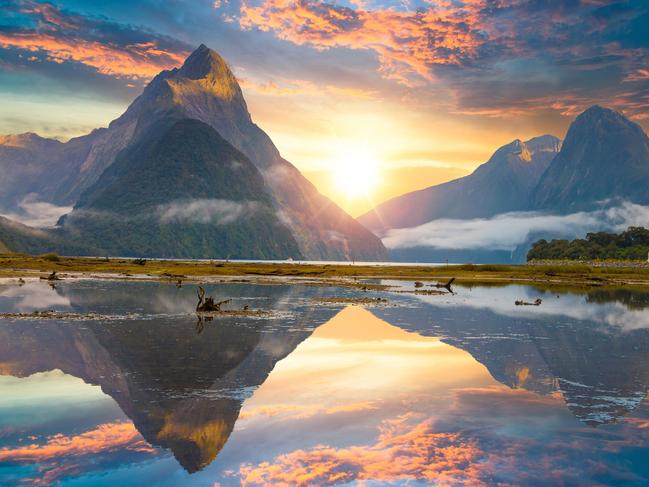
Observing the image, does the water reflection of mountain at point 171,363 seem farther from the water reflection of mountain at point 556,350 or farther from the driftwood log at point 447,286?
the driftwood log at point 447,286

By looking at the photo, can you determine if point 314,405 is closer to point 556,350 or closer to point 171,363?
point 171,363

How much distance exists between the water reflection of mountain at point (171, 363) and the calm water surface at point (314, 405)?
0.33 ft

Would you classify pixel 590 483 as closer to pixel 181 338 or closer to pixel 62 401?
pixel 62 401

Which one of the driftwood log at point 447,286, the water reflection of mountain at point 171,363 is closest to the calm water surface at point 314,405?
the water reflection of mountain at point 171,363

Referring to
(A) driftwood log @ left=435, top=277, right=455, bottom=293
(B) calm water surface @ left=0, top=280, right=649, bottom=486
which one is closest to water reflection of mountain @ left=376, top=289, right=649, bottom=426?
(B) calm water surface @ left=0, top=280, right=649, bottom=486

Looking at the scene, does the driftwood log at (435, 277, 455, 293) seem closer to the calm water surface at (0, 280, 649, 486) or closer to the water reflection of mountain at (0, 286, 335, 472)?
the calm water surface at (0, 280, 649, 486)

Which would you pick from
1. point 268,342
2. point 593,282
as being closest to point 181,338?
point 268,342

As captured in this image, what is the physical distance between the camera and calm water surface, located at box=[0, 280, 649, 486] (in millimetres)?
16891

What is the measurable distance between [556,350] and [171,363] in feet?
85.7

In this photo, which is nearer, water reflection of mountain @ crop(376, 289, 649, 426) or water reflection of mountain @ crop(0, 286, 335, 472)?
water reflection of mountain @ crop(0, 286, 335, 472)

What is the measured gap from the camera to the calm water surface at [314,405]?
1689cm

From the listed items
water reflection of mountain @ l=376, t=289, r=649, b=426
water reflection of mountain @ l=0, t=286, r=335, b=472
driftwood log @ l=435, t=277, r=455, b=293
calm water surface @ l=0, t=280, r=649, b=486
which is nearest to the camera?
calm water surface @ l=0, t=280, r=649, b=486

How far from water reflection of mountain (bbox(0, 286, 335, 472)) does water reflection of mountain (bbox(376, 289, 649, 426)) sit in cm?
1297

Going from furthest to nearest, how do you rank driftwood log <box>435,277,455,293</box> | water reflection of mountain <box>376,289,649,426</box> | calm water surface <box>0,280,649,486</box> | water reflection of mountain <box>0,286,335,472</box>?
driftwood log <box>435,277,455,293</box> → water reflection of mountain <box>376,289,649,426</box> → water reflection of mountain <box>0,286,335,472</box> → calm water surface <box>0,280,649,486</box>
